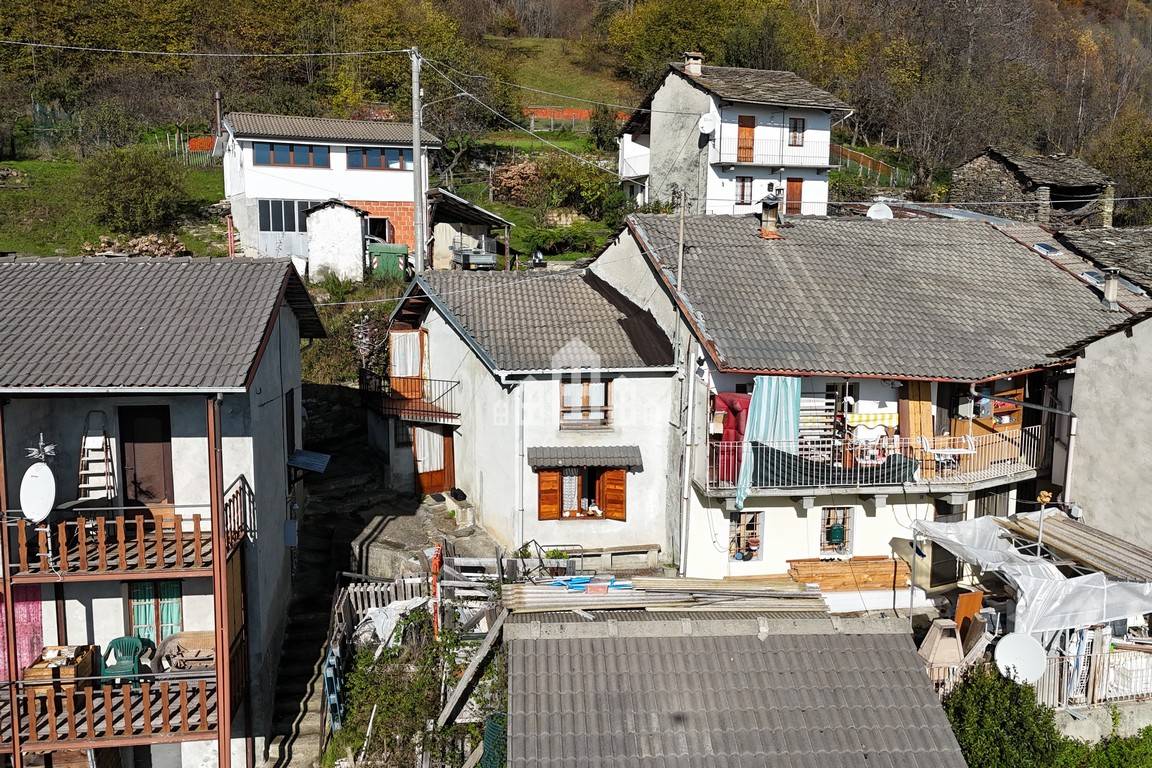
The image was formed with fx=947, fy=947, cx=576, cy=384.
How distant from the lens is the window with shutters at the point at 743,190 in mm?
37312

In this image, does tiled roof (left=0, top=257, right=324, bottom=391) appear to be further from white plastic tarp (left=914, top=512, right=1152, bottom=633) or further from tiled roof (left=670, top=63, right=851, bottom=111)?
tiled roof (left=670, top=63, right=851, bottom=111)

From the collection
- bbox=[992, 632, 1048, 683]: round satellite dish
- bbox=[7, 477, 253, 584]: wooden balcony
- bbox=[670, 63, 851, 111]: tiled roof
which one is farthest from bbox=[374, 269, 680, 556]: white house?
bbox=[670, 63, 851, 111]: tiled roof

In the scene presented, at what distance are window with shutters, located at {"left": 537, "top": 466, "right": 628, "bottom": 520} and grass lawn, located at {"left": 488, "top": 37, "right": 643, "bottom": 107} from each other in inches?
2026

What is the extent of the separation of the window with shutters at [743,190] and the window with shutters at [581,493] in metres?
19.8

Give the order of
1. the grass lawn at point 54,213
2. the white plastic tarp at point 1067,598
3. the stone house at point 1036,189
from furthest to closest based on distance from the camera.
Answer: the stone house at point 1036,189
the grass lawn at point 54,213
the white plastic tarp at point 1067,598

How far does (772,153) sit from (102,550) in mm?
29865

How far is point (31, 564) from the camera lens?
13.1 meters

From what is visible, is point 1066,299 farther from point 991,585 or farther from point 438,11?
point 438,11

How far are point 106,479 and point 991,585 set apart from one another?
668 inches

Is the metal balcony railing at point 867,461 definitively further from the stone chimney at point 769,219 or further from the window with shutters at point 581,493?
the stone chimney at point 769,219

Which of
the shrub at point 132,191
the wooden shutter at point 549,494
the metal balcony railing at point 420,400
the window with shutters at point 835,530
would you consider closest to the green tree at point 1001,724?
the window with shutters at point 835,530

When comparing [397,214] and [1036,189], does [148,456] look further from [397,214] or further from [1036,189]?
[1036,189]

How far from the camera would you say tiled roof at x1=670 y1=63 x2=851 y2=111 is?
35906mm

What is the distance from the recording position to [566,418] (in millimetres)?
20453
